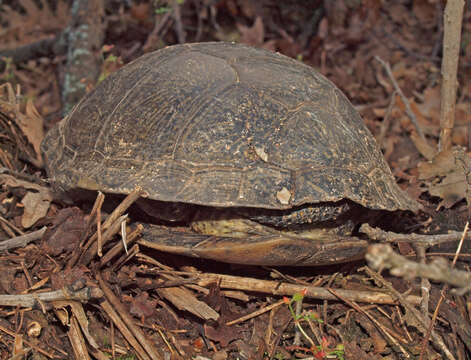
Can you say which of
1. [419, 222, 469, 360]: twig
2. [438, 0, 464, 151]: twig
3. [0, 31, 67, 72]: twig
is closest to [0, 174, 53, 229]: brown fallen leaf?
[419, 222, 469, 360]: twig

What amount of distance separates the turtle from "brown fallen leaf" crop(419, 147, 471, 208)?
51 centimetres

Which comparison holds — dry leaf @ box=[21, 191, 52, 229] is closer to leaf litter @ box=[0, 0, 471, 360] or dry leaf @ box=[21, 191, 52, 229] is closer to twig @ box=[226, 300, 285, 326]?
leaf litter @ box=[0, 0, 471, 360]

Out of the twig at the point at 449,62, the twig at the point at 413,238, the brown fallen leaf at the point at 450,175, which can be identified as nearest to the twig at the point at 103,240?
the twig at the point at 413,238

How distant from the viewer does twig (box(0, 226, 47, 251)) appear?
253 cm

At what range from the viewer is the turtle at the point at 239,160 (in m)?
2.21

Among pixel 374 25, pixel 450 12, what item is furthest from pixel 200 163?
pixel 374 25

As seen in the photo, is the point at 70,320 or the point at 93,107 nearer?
the point at 70,320

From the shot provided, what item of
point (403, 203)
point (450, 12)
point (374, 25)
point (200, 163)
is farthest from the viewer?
point (374, 25)

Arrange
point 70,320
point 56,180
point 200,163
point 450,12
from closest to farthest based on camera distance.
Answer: point 70,320
point 200,163
point 56,180
point 450,12

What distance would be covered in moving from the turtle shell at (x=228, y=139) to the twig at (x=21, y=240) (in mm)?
309

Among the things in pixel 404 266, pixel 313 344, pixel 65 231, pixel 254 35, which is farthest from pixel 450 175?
pixel 254 35

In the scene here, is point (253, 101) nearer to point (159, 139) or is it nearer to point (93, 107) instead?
point (159, 139)

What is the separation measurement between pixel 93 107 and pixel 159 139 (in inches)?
26.4

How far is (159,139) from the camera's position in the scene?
2.45 meters
